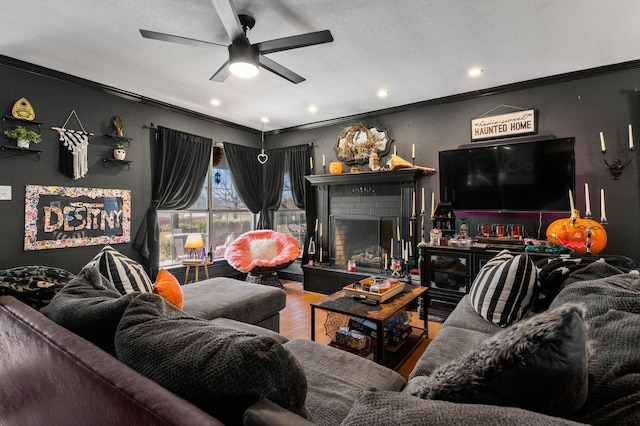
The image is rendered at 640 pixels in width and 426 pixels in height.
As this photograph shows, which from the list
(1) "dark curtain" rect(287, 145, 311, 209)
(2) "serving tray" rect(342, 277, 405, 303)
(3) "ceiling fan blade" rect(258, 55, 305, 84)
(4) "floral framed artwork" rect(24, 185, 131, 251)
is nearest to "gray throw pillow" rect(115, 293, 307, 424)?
(2) "serving tray" rect(342, 277, 405, 303)

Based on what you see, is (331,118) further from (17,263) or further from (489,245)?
(17,263)

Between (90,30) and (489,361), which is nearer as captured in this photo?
(489,361)

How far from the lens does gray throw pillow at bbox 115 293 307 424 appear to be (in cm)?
72

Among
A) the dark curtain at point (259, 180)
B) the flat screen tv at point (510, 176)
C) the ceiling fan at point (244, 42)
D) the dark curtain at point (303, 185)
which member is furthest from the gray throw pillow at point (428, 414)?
the dark curtain at point (259, 180)

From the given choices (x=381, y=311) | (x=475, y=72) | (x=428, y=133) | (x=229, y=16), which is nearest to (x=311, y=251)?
(x=428, y=133)

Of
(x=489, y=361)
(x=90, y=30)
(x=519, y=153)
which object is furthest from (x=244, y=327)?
(x=519, y=153)

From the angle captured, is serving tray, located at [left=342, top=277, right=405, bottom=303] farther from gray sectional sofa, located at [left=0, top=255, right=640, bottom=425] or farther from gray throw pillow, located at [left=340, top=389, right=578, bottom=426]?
gray throw pillow, located at [left=340, top=389, right=578, bottom=426]

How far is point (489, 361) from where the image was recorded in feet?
2.25

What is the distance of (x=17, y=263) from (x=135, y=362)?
3187 mm

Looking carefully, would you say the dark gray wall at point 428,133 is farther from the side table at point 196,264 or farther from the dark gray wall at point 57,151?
the side table at point 196,264

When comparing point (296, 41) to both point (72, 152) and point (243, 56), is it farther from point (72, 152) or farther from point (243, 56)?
point (72, 152)

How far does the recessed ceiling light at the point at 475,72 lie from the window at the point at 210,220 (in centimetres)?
366

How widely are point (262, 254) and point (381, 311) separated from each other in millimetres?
2852

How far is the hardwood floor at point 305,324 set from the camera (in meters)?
2.52
